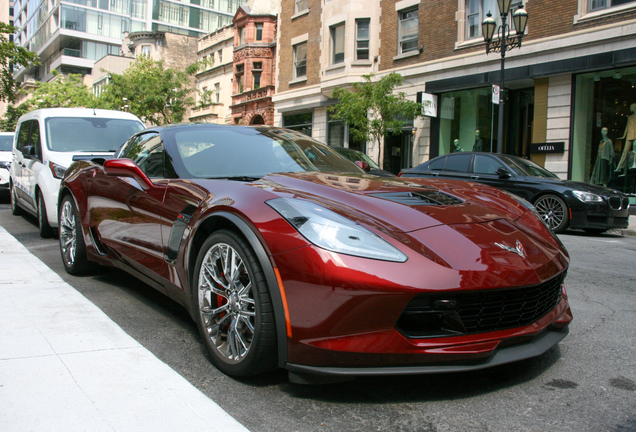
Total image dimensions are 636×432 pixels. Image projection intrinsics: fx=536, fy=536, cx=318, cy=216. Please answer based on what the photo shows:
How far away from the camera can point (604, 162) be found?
48.4ft

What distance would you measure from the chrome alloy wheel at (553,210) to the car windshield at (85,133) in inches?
279

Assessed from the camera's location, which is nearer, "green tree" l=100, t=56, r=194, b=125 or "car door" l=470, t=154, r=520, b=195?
"car door" l=470, t=154, r=520, b=195

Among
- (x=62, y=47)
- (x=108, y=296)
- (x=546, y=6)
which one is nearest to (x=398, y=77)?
(x=546, y=6)

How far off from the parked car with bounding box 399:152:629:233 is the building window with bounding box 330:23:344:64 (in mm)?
12903

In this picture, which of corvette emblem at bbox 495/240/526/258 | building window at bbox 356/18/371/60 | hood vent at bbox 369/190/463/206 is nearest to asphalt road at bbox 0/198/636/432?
corvette emblem at bbox 495/240/526/258

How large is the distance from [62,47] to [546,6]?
2761 inches

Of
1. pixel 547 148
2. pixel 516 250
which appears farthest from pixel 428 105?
pixel 516 250

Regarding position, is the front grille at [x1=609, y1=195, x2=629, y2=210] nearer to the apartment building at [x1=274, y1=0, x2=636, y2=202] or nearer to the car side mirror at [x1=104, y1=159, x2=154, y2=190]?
the apartment building at [x1=274, y1=0, x2=636, y2=202]

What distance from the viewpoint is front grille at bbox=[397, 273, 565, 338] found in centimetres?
219

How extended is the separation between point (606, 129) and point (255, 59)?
76.1 ft

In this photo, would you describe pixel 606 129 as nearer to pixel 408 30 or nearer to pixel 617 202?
pixel 617 202

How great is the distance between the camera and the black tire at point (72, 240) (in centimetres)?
464

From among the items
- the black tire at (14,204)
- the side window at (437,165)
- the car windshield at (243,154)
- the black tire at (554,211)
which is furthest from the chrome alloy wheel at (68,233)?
the side window at (437,165)

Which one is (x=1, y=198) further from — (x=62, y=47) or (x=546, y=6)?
(x=62, y=47)
